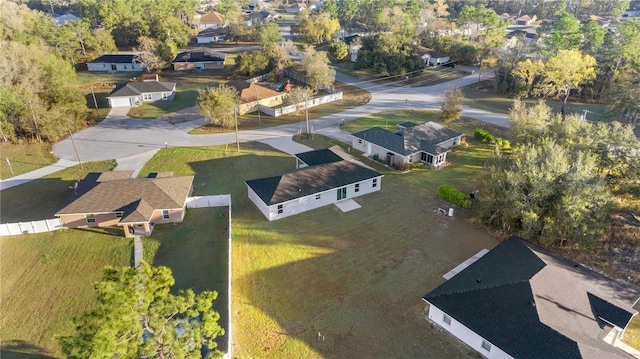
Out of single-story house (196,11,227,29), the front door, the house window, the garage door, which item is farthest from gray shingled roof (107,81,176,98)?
single-story house (196,11,227,29)

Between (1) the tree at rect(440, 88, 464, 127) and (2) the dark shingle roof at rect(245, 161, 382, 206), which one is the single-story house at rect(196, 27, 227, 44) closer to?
(1) the tree at rect(440, 88, 464, 127)

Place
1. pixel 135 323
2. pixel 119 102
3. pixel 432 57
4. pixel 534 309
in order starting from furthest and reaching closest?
pixel 432 57
pixel 119 102
pixel 534 309
pixel 135 323

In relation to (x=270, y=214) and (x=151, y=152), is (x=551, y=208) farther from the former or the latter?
(x=151, y=152)

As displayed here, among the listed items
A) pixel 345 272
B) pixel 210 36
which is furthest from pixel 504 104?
pixel 210 36

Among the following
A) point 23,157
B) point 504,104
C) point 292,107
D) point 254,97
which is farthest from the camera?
point 504,104

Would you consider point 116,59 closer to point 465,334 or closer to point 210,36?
point 210,36

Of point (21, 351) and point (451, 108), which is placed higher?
point (451, 108)

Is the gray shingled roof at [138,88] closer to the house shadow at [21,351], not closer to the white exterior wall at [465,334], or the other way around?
the house shadow at [21,351]
